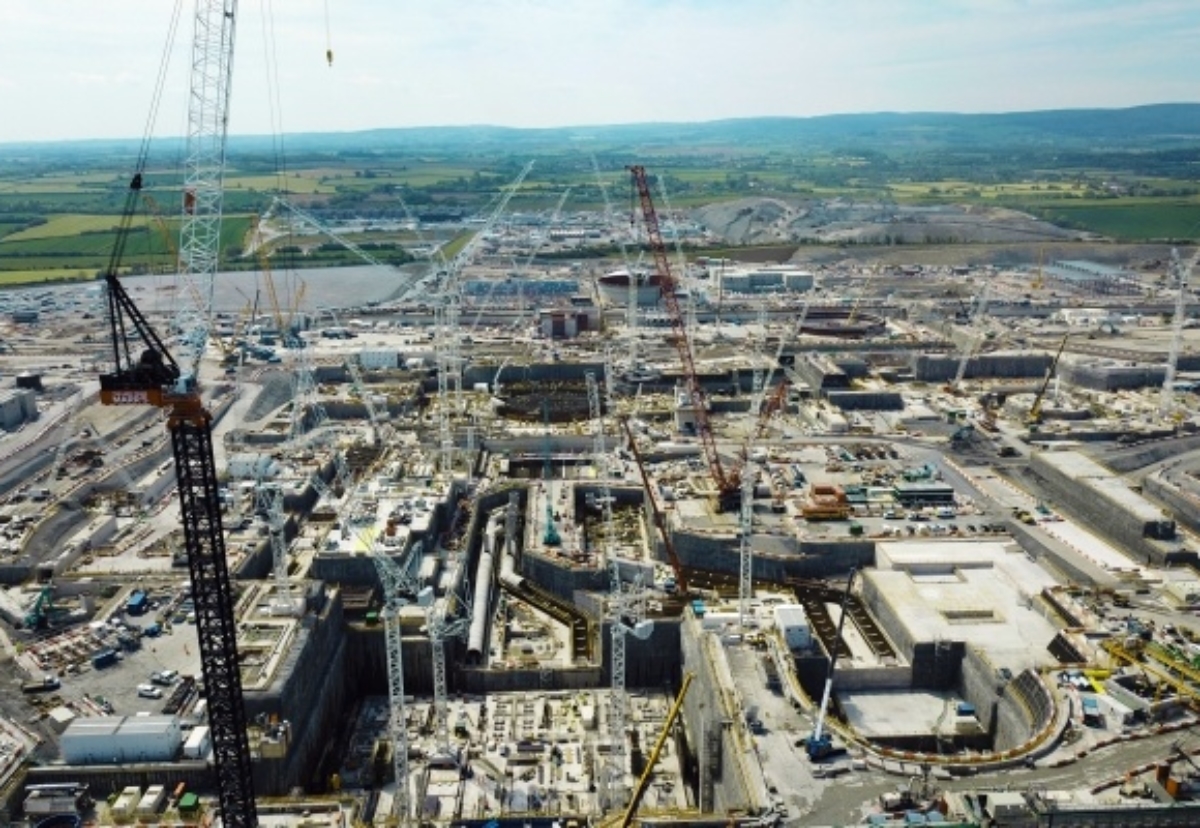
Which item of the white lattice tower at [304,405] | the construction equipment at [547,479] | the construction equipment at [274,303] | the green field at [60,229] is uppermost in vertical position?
the green field at [60,229]

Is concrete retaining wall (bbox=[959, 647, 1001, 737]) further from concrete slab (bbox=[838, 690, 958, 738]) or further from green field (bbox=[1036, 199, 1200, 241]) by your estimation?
green field (bbox=[1036, 199, 1200, 241])

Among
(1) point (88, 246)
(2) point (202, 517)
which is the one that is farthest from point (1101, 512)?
(1) point (88, 246)

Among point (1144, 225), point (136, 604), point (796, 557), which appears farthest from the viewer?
point (1144, 225)

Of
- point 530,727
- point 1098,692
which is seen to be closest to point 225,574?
point 530,727

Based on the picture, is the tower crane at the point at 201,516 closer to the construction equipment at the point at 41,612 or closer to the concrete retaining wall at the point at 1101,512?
the construction equipment at the point at 41,612

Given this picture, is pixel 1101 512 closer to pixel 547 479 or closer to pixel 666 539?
pixel 666 539

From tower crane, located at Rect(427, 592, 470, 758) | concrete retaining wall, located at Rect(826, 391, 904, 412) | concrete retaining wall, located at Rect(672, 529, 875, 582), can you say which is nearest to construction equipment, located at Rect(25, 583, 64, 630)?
tower crane, located at Rect(427, 592, 470, 758)

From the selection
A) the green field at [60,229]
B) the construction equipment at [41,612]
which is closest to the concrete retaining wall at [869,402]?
the construction equipment at [41,612]

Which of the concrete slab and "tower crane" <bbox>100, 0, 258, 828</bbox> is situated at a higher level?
"tower crane" <bbox>100, 0, 258, 828</bbox>
